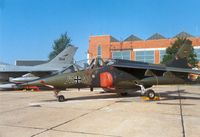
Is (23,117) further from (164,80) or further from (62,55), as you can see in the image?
(62,55)

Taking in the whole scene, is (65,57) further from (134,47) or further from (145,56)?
(134,47)

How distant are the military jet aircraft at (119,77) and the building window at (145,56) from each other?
5262cm

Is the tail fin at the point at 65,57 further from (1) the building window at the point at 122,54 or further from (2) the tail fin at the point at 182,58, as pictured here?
(1) the building window at the point at 122,54

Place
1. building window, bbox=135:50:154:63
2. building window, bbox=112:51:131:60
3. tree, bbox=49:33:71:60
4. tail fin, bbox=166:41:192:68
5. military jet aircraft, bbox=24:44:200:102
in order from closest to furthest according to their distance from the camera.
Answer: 1. military jet aircraft, bbox=24:44:200:102
2. tail fin, bbox=166:41:192:68
3. building window, bbox=135:50:154:63
4. building window, bbox=112:51:131:60
5. tree, bbox=49:33:71:60

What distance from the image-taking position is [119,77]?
12.3 meters

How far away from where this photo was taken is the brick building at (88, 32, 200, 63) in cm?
6444

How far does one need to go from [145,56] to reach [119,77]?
55707 millimetres

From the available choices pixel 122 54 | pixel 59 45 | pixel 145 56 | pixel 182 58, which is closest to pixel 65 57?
pixel 182 58

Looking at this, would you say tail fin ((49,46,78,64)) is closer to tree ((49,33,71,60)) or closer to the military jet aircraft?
the military jet aircraft

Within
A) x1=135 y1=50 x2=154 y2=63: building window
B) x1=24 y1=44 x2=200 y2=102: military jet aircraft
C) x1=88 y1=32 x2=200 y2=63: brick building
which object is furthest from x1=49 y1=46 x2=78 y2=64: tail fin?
x1=135 y1=50 x2=154 y2=63: building window

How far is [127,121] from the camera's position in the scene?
21.0 ft

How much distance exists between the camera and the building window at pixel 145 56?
65225 mm

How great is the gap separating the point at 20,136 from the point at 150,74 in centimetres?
885

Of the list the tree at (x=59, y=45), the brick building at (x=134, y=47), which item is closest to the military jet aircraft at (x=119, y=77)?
the brick building at (x=134, y=47)
